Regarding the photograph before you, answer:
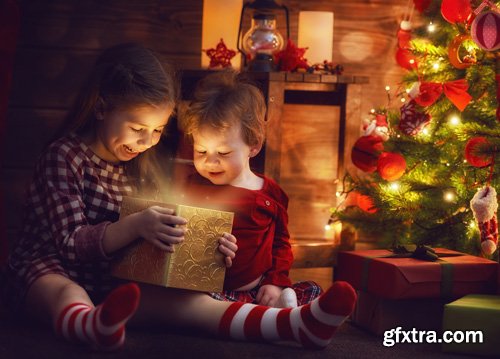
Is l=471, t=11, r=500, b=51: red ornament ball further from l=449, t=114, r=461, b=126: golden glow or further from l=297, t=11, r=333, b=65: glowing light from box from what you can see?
l=297, t=11, r=333, b=65: glowing light from box

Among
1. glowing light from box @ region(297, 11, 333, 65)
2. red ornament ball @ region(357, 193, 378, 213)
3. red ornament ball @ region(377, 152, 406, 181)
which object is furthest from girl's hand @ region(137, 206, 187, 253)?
glowing light from box @ region(297, 11, 333, 65)

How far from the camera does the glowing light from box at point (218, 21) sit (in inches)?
84.0

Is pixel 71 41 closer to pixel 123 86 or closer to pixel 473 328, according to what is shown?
pixel 123 86

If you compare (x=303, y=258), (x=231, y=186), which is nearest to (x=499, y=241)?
(x=303, y=258)

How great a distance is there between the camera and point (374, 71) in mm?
2406

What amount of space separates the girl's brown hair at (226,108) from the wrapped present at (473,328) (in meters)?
0.60

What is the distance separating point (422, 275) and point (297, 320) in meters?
0.38

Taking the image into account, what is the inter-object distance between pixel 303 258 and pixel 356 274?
0.38 metres

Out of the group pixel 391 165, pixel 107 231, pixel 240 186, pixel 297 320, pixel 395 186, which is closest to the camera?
pixel 297 320

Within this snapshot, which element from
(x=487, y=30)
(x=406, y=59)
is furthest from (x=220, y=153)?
(x=406, y=59)

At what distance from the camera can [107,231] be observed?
58.6 inches

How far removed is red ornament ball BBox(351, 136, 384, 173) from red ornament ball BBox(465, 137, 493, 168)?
301 millimetres

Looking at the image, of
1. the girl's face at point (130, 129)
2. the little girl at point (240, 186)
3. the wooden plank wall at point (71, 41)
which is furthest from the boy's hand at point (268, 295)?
the wooden plank wall at point (71, 41)

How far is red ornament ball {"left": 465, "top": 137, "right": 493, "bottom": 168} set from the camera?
5.75 feet
